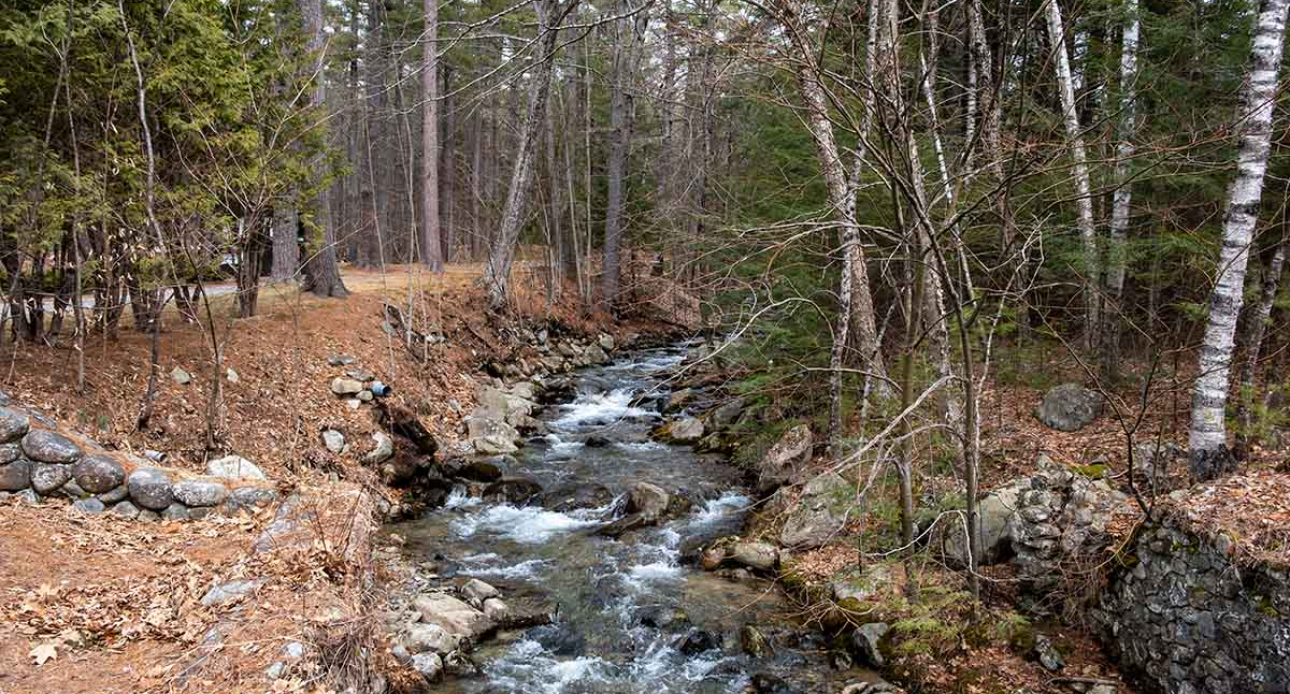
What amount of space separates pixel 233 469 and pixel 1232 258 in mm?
9355

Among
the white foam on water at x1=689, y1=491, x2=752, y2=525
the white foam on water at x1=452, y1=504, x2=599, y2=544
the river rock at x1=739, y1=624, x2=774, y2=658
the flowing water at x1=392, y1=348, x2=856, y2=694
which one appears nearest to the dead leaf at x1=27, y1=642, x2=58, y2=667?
the flowing water at x1=392, y1=348, x2=856, y2=694

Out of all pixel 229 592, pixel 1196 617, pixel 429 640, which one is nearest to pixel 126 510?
pixel 229 592

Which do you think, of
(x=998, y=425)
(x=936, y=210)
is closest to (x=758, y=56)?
(x=936, y=210)

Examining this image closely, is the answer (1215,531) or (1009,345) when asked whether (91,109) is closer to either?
(1215,531)

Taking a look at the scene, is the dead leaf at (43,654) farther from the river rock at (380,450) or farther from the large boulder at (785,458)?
the large boulder at (785,458)

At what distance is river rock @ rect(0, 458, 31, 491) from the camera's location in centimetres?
581

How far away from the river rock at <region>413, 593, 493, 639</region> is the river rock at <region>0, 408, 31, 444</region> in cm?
351

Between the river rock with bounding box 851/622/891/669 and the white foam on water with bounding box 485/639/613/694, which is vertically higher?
the river rock with bounding box 851/622/891/669

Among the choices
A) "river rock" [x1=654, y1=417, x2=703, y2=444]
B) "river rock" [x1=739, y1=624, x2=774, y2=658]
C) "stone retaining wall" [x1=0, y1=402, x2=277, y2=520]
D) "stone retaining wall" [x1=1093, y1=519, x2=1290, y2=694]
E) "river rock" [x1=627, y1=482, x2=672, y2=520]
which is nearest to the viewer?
"stone retaining wall" [x1=1093, y1=519, x2=1290, y2=694]

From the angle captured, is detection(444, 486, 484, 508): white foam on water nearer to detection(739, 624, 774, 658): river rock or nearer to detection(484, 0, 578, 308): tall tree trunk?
detection(739, 624, 774, 658): river rock

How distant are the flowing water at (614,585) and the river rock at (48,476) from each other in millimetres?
3320

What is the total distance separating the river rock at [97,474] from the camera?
6078 mm

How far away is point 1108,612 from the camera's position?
566 centimetres

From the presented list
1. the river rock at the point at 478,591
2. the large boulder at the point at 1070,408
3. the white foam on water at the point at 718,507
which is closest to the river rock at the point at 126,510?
the river rock at the point at 478,591
